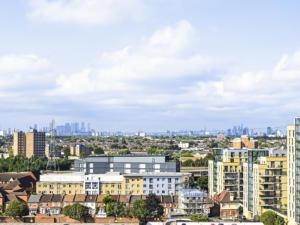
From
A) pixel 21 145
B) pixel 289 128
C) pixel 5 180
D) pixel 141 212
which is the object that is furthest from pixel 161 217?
pixel 21 145

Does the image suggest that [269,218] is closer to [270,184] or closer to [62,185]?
[270,184]

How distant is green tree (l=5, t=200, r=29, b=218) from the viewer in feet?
184

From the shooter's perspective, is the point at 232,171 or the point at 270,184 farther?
the point at 232,171

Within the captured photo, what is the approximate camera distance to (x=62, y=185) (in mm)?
69375

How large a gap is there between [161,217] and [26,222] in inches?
546

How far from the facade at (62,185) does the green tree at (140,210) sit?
15.5m

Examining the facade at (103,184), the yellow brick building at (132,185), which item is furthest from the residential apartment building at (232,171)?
the facade at (103,184)

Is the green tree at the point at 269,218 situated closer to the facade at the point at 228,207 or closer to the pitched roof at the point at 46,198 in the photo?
the facade at the point at 228,207

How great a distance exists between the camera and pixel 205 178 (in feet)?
255

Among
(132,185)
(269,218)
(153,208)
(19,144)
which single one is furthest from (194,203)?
(19,144)

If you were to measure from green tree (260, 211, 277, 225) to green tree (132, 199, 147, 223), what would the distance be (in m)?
12.5

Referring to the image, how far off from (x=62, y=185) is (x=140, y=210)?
18.1 m

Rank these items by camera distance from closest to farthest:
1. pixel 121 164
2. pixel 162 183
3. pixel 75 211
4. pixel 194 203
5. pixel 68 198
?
pixel 75 211, pixel 194 203, pixel 68 198, pixel 162 183, pixel 121 164

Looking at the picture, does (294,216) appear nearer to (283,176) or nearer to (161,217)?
(283,176)
